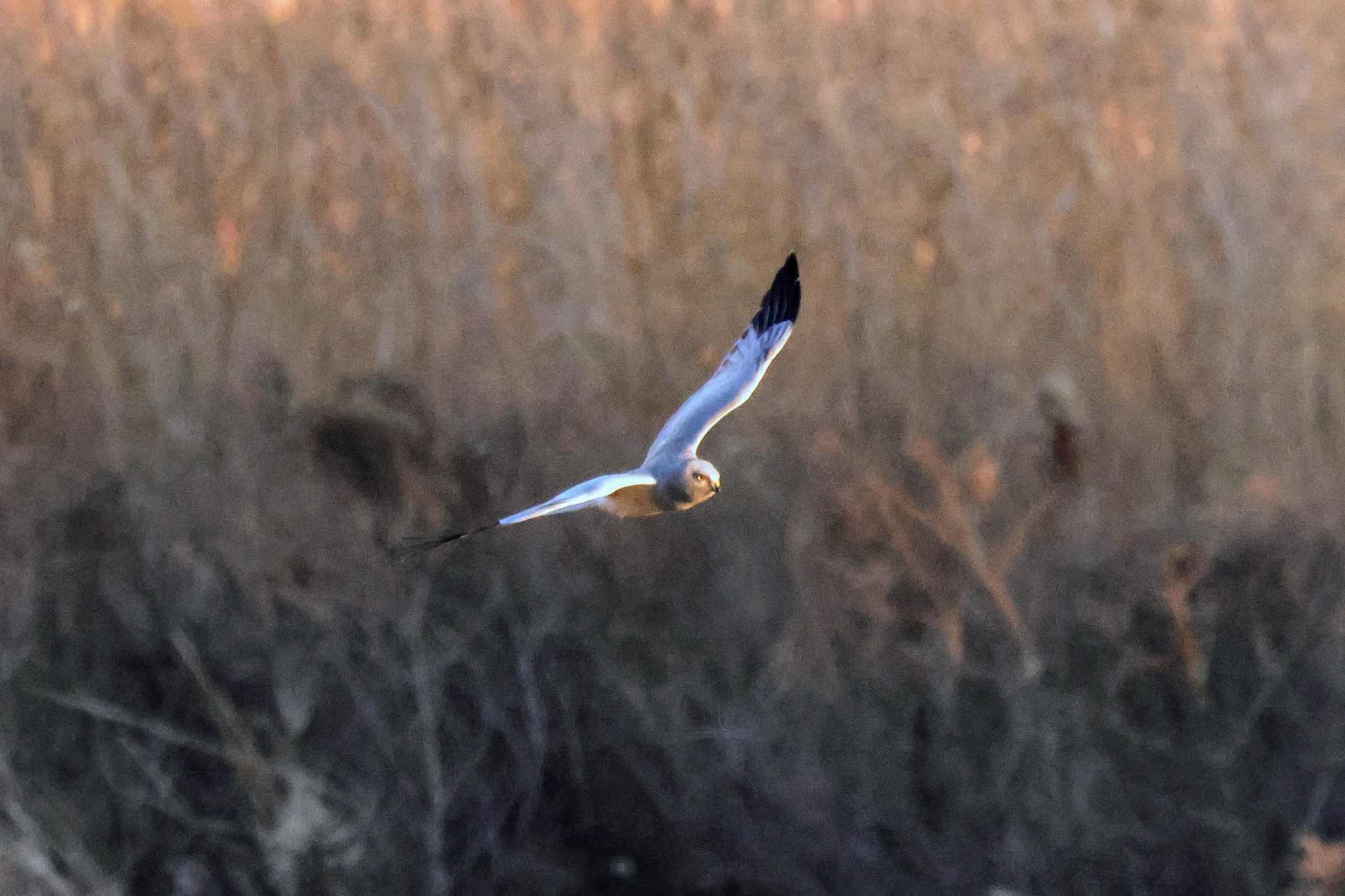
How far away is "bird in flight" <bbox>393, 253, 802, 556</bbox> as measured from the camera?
368 cm

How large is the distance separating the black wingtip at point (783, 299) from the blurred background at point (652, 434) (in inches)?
34.4

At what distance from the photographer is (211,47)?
19.2 ft

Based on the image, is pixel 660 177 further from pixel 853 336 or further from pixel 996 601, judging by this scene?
pixel 996 601

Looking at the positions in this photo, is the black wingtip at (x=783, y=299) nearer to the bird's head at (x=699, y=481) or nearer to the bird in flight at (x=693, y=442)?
the bird in flight at (x=693, y=442)

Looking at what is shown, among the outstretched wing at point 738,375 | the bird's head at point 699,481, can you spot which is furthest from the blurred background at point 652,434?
the bird's head at point 699,481

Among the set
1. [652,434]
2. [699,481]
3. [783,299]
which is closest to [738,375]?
[783,299]

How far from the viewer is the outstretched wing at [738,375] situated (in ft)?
13.9

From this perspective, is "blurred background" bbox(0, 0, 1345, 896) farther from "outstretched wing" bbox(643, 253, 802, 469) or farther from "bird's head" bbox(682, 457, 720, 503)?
"bird's head" bbox(682, 457, 720, 503)

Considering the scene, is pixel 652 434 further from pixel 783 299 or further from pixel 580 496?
pixel 580 496

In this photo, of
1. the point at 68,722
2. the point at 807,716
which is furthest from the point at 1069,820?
the point at 68,722

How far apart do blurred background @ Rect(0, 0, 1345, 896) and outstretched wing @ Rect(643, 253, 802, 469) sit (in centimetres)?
85

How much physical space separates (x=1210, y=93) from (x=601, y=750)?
2.01m

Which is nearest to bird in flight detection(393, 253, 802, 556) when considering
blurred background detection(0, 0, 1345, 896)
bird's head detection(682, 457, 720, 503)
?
bird's head detection(682, 457, 720, 503)

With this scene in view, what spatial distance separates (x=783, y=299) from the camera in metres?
4.46
